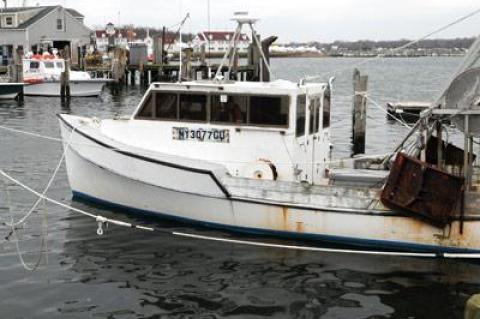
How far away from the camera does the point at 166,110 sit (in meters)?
13.8

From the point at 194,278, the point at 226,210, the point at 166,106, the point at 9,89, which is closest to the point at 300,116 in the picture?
the point at 226,210

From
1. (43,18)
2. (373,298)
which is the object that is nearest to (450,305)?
(373,298)

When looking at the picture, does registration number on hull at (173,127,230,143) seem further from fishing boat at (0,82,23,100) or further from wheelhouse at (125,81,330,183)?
fishing boat at (0,82,23,100)

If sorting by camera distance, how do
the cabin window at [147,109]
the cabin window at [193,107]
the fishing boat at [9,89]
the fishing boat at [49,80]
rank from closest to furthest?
the cabin window at [193,107] → the cabin window at [147,109] → the fishing boat at [9,89] → the fishing boat at [49,80]

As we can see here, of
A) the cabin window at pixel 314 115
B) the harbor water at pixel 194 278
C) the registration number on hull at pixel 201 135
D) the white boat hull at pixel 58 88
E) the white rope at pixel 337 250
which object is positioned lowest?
the harbor water at pixel 194 278

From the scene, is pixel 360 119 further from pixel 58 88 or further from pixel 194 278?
pixel 58 88

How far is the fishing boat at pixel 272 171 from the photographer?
11758mm

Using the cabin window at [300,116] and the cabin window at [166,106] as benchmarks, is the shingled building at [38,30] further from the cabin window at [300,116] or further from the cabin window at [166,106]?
the cabin window at [300,116]

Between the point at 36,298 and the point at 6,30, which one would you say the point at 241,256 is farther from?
the point at 6,30

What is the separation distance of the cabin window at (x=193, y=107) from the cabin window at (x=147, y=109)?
65 cm

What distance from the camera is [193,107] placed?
44.6ft

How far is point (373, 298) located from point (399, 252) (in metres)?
1.92

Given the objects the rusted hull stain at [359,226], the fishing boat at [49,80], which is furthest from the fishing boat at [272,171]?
the fishing boat at [49,80]

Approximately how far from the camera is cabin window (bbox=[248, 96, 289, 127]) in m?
13.0
